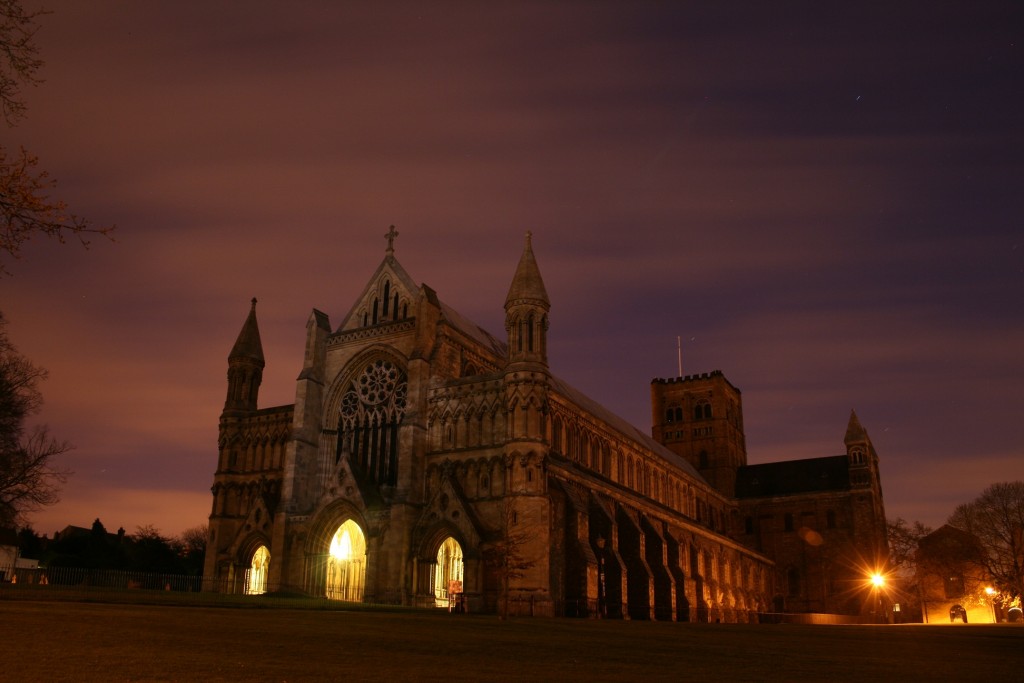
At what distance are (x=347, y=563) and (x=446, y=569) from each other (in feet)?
21.8

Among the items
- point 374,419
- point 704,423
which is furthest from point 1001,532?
point 374,419

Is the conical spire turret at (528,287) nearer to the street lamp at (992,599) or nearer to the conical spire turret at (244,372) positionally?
the conical spire turret at (244,372)

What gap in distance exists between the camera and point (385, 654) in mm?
15727

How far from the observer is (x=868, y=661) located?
18.5 meters

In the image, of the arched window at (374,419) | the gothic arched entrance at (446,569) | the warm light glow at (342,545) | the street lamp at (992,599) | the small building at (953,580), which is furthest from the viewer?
the street lamp at (992,599)

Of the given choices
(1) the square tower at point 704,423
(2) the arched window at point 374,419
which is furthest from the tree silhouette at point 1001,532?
(2) the arched window at point 374,419

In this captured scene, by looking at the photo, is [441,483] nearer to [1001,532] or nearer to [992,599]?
[1001,532]


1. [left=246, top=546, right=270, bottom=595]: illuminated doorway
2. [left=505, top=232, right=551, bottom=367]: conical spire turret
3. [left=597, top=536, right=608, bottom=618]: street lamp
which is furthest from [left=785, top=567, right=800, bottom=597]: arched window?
[left=246, top=546, right=270, bottom=595]: illuminated doorway

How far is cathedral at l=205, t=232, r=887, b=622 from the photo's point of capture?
45.0 metres

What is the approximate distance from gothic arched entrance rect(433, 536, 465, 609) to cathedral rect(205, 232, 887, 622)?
79mm

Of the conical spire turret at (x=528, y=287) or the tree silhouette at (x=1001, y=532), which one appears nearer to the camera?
the conical spire turret at (x=528, y=287)

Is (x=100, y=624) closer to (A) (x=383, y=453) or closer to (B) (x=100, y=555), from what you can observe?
(A) (x=383, y=453)

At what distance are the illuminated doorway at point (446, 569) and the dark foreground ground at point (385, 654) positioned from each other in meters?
21.6

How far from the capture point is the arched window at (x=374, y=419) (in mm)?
52000
